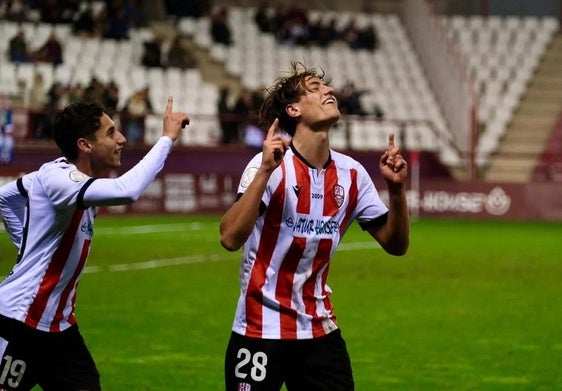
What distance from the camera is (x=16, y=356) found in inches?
248

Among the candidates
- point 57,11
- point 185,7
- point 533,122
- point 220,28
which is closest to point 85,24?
point 57,11

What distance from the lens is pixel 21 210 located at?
6.84 meters

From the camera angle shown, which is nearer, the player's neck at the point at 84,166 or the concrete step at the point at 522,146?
the player's neck at the point at 84,166

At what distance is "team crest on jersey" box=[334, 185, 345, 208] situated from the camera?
6195 mm

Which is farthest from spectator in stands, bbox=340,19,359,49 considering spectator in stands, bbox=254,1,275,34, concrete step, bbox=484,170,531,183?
concrete step, bbox=484,170,531,183

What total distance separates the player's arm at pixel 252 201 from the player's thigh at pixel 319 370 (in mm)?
622

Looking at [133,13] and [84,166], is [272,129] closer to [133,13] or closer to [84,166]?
[84,166]

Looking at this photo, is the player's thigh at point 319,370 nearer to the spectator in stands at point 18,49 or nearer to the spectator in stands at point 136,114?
the spectator in stands at point 136,114

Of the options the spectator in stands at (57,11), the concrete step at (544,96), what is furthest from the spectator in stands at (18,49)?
the concrete step at (544,96)

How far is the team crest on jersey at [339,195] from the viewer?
20.3 feet

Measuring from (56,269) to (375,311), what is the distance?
764cm

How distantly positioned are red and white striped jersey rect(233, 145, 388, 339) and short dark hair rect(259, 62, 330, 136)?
0.24 metres

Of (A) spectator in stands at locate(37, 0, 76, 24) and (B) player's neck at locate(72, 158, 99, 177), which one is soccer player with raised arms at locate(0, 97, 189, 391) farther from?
(A) spectator in stands at locate(37, 0, 76, 24)

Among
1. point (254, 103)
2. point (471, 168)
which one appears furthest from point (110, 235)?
point (471, 168)
